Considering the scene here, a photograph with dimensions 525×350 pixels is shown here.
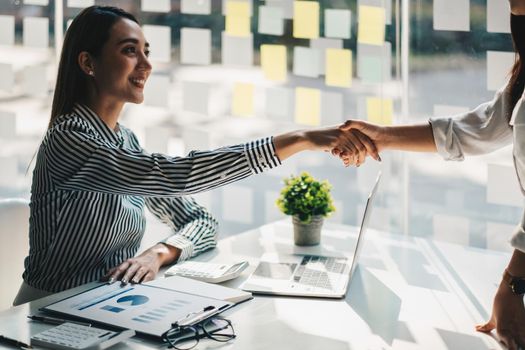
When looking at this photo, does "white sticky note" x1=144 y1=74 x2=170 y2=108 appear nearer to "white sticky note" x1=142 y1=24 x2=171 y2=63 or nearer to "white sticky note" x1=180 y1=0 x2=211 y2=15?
"white sticky note" x1=142 y1=24 x2=171 y2=63

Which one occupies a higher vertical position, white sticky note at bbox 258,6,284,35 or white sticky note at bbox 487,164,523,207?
white sticky note at bbox 258,6,284,35

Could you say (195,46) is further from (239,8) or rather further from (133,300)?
(133,300)

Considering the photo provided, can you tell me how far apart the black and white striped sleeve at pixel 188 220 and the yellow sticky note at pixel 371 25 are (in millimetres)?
1045

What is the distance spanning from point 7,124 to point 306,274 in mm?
2312

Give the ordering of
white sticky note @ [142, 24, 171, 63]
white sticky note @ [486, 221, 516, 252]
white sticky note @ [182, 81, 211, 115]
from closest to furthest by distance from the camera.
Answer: white sticky note @ [486, 221, 516, 252], white sticky note @ [182, 81, 211, 115], white sticky note @ [142, 24, 171, 63]

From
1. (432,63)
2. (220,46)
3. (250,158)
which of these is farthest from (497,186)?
(220,46)

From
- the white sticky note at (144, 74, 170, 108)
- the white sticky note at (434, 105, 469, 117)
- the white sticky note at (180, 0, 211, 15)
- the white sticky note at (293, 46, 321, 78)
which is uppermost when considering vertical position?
the white sticky note at (180, 0, 211, 15)

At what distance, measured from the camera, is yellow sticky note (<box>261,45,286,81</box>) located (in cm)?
305

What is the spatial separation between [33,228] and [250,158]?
65 cm

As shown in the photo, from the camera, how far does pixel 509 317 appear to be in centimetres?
146

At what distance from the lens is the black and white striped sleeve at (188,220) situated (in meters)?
2.10

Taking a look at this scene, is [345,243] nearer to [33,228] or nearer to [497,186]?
[497,186]

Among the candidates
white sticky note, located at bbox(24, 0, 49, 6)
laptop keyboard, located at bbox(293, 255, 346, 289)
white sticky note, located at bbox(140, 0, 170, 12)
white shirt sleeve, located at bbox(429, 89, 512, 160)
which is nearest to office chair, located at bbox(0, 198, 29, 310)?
laptop keyboard, located at bbox(293, 255, 346, 289)

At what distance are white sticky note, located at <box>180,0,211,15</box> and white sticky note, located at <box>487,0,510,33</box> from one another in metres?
1.36
